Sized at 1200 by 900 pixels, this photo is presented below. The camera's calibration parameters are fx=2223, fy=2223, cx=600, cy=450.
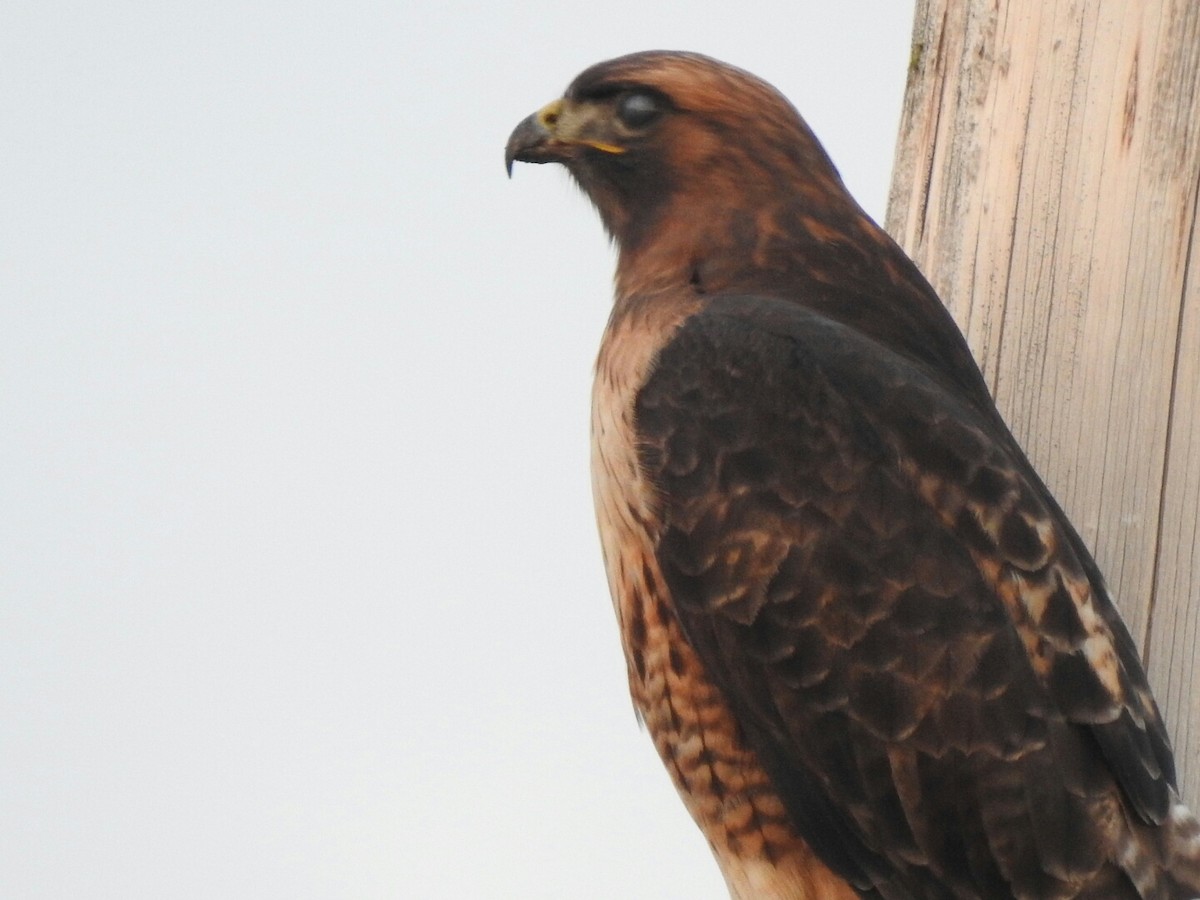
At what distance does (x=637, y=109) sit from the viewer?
196 inches

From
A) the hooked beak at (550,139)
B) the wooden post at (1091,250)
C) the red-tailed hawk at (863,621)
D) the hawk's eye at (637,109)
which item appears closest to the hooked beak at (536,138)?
the hooked beak at (550,139)

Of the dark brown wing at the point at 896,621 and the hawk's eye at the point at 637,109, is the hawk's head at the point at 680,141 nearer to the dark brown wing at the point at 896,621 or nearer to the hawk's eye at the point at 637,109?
the hawk's eye at the point at 637,109

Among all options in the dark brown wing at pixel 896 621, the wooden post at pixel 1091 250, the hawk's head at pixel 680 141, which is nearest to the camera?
the dark brown wing at pixel 896 621

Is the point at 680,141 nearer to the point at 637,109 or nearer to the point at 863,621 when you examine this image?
the point at 637,109

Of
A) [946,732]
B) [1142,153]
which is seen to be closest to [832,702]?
[946,732]

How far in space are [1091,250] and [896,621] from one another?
1002mm

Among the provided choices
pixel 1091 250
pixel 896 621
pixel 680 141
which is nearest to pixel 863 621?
pixel 896 621

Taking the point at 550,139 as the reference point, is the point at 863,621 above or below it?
below

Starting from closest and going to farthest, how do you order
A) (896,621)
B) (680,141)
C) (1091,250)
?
(896,621)
(1091,250)
(680,141)

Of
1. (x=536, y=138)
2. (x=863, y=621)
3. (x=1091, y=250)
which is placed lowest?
(x=863, y=621)

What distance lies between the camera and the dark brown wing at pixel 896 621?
161 inches

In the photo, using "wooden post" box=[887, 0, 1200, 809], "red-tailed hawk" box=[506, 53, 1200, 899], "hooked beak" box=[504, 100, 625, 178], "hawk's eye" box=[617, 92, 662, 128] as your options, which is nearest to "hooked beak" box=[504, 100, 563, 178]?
"hooked beak" box=[504, 100, 625, 178]

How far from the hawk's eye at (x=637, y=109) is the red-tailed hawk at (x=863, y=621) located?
1.66 ft

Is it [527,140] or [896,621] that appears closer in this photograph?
[896,621]
